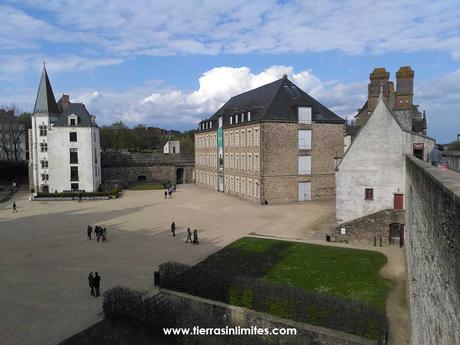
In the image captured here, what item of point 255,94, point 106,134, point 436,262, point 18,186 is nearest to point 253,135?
point 255,94

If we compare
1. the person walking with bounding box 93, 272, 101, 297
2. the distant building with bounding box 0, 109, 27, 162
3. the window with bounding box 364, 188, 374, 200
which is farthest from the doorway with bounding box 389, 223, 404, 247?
the distant building with bounding box 0, 109, 27, 162

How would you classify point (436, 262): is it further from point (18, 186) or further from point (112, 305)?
point (18, 186)

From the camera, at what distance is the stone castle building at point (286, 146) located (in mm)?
34062

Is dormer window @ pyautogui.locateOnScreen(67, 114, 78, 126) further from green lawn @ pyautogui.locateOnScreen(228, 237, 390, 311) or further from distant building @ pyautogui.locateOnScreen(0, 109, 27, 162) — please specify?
green lawn @ pyautogui.locateOnScreen(228, 237, 390, 311)

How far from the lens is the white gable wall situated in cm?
2000

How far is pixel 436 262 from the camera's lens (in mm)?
5504

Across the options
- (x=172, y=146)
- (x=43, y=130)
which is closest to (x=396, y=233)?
(x=43, y=130)

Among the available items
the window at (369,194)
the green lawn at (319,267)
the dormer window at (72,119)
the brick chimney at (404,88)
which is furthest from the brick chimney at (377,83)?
the dormer window at (72,119)

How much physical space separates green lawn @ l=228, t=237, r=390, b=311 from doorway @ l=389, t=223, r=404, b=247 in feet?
7.58

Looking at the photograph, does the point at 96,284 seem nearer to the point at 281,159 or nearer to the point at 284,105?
the point at 281,159

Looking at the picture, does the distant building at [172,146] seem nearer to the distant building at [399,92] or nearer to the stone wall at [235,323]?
the distant building at [399,92]

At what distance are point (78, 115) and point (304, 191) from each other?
28.1m

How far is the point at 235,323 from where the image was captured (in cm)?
1134

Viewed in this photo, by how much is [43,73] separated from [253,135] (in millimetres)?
28085
